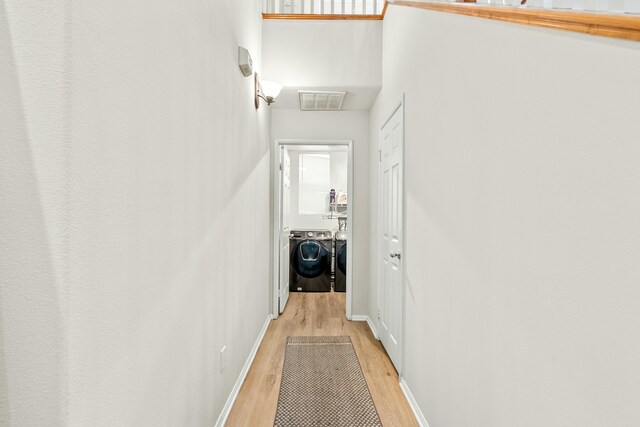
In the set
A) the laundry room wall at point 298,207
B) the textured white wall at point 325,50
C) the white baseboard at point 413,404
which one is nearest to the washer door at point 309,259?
the laundry room wall at point 298,207

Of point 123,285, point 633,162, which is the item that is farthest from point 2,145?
point 633,162

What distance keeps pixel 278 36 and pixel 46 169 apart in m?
3.19

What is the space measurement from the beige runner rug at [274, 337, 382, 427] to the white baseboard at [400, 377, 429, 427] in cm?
23

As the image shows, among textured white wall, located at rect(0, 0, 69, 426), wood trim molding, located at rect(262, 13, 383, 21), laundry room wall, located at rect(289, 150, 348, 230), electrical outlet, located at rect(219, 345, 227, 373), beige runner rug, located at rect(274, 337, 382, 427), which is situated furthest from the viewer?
laundry room wall, located at rect(289, 150, 348, 230)

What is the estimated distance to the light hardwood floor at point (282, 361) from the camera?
2125mm

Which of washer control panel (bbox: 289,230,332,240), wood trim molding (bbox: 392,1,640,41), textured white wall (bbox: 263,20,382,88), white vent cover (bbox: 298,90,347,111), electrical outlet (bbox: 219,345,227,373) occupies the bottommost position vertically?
electrical outlet (bbox: 219,345,227,373)

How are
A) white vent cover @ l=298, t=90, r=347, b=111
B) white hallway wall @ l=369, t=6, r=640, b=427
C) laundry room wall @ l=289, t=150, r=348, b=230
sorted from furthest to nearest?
laundry room wall @ l=289, t=150, r=348, b=230, white vent cover @ l=298, t=90, r=347, b=111, white hallway wall @ l=369, t=6, r=640, b=427

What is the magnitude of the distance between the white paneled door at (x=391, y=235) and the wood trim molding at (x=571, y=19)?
4.35 ft

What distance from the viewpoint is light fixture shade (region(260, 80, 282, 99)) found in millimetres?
3072

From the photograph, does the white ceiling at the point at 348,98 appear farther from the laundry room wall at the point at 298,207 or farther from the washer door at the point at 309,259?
the laundry room wall at the point at 298,207

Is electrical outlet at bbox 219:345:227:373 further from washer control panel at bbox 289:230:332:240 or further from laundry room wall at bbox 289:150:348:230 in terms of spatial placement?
laundry room wall at bbox 289:150:348:230

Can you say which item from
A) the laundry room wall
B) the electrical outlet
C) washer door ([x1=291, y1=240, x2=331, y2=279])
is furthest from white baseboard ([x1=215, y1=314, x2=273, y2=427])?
the laundry room wall

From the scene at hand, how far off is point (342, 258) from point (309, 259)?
0.51 metres

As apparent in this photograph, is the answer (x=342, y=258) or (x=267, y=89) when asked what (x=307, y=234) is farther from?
(x=267, y=89)
